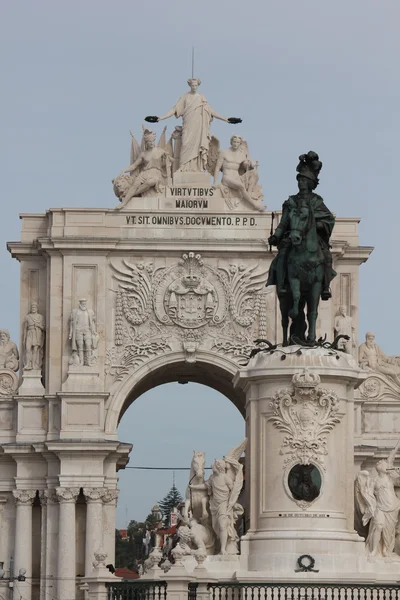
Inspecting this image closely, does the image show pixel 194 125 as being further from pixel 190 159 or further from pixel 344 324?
pixel 344 324

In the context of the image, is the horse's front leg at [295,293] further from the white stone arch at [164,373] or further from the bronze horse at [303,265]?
the white stone arch at [164,373]

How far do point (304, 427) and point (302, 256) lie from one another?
260 centimetres

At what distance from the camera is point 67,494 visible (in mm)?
60125

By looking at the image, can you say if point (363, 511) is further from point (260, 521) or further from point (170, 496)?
point (170, 496)

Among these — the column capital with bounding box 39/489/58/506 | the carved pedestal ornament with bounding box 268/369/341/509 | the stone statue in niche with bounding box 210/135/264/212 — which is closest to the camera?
the carved pedestal ornament with bounding box 268/369/341/509

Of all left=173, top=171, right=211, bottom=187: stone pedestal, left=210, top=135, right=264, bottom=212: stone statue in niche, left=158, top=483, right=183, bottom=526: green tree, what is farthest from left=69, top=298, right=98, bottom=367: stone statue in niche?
left=158, top=483, right=183, bottom=526: green tree

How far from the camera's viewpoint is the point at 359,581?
30141mm

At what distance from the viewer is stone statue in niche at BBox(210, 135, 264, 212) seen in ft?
204

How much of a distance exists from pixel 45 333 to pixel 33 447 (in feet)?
11.1

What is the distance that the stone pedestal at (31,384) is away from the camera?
202 ft

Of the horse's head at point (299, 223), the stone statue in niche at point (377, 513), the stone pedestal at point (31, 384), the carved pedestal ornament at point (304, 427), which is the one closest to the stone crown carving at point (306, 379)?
the carved pedestal ornament at point (304, 427)

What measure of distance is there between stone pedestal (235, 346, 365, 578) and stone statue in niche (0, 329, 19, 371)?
3145cm

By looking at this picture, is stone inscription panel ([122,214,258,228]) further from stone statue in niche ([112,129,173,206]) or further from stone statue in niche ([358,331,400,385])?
stone statue in niche ([358,331,400,385])

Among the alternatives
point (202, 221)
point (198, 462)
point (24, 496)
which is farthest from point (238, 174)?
point (198, 462)
